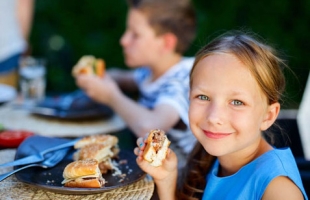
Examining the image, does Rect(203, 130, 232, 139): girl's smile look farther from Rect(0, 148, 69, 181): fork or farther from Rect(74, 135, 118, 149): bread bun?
Rect(0, 148, 69, 181): fork

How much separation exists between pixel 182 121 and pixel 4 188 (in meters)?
0.89

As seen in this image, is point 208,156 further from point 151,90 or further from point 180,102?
point 151,90

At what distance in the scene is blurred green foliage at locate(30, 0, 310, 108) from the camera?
3.90 meters

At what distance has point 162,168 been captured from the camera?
61.7 inches

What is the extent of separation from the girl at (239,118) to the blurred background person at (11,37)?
66.4 inches

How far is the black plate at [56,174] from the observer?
1366 mm

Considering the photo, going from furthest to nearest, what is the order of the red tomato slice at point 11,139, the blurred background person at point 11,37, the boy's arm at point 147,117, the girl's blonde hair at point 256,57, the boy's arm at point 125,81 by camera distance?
the blurred background person at point 11,37
the boy's arm at point 125,81
the boy's arm at point 147,117
the red tomato slice at point 11,139
the girl's blonde hair at point 256,57

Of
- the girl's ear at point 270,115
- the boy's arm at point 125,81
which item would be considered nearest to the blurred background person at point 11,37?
the boy's arm at point 125,81

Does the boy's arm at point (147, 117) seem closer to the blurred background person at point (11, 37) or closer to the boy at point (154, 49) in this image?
the boy at point (154, 49)

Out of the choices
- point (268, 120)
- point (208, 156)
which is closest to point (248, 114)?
point (268, 120)

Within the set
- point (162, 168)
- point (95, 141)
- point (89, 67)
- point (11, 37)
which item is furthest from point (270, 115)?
point (11, 37)

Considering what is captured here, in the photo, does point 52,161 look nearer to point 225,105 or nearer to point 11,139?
point 11,139

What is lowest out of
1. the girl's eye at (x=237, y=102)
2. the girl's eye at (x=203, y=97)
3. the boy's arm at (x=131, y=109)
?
the boy's arm at (x=131, y=109)

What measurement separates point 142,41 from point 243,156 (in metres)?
1.06
